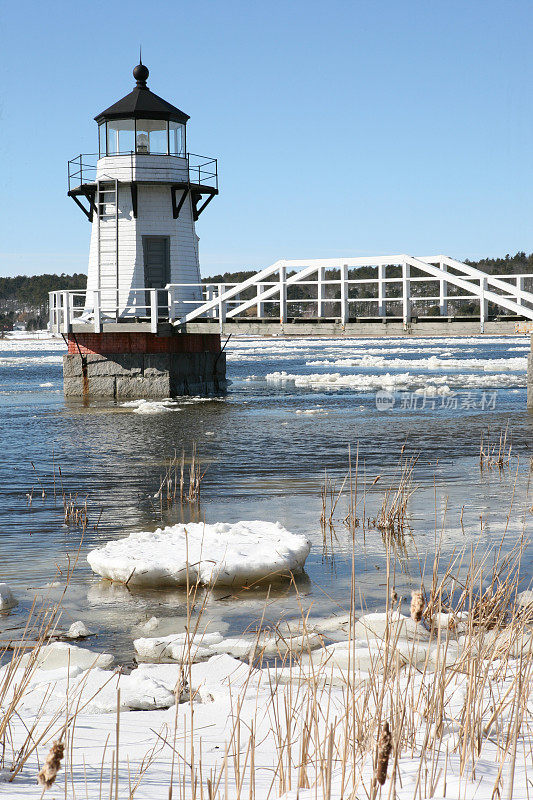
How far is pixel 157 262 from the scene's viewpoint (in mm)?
26516

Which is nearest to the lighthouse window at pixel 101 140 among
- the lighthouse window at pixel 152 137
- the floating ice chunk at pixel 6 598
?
the lighthouse window at pixel 152 137

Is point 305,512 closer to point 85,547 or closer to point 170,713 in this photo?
point 85,547

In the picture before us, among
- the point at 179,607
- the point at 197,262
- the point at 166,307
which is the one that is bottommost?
the point at 179,607

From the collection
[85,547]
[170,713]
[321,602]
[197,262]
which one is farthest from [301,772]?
[197,262]

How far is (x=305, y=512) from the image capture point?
914 centimetres

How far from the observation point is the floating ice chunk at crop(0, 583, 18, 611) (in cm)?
578

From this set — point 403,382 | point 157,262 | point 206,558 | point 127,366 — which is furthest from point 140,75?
point 206,558

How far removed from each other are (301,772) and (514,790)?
659mm

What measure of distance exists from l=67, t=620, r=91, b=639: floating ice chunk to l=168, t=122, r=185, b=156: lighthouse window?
22.6 m

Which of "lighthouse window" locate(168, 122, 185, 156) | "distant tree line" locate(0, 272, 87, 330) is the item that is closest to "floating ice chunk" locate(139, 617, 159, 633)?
"lighthouse window" locate(168, 122, 185, 156)

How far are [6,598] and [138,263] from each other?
2111 cm

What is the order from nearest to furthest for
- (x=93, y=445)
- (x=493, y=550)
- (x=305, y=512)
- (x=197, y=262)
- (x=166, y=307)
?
(x=493, y=550) → (x=305, y=512) → (x=93, y=445) → (x=166, y=307) → (x=197, y=262)

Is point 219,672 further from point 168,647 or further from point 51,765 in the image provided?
point 51,765

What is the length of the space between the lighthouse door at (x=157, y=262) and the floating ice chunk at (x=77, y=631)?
851 inches
